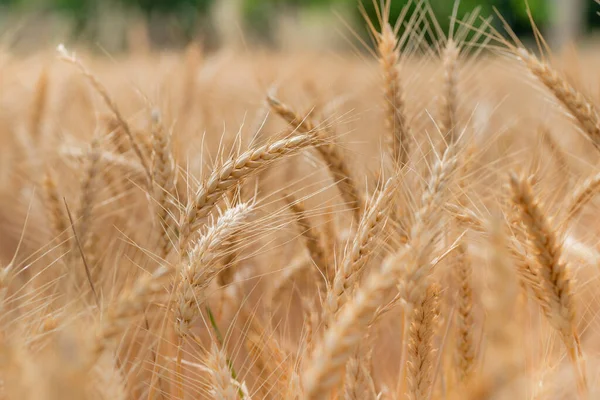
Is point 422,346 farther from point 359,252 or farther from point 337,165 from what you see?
point 337,165

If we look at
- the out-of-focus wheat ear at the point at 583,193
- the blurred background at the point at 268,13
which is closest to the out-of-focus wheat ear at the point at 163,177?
the out-of-focus wheat ear at the point at 583,193

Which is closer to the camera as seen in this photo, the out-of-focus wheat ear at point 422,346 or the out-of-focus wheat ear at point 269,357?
the out-of-focus wheat ear at point 422,346

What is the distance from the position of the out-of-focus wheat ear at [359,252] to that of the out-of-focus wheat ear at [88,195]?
A: 20.5 inches

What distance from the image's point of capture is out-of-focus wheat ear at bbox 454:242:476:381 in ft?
3.06

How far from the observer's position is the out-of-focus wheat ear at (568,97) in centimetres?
101

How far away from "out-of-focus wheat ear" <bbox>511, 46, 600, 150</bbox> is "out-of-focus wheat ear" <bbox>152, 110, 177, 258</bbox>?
602 mm

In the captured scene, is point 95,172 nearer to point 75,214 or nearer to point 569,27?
point 75,214

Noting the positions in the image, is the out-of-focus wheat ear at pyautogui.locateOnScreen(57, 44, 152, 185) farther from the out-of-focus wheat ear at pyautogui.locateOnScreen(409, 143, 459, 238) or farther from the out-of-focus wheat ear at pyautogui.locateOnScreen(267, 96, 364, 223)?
the out-of-focus wheat ear at pyautogui.locateOnScreen(409, 143, 459, 238)

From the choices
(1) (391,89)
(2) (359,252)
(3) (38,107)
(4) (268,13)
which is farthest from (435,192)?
(4) (268,13)

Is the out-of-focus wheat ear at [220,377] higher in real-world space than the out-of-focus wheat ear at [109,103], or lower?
lower

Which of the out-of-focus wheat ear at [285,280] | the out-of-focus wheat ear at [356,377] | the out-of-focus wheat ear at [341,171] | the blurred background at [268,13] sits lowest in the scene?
the blurred background at [268,13]

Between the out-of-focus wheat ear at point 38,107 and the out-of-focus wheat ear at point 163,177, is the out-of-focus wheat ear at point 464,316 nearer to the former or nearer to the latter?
the out-of-focus wheat ear at point 163,177

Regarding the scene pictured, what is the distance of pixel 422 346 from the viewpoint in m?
0.81

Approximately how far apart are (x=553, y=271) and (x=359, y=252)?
231mm
